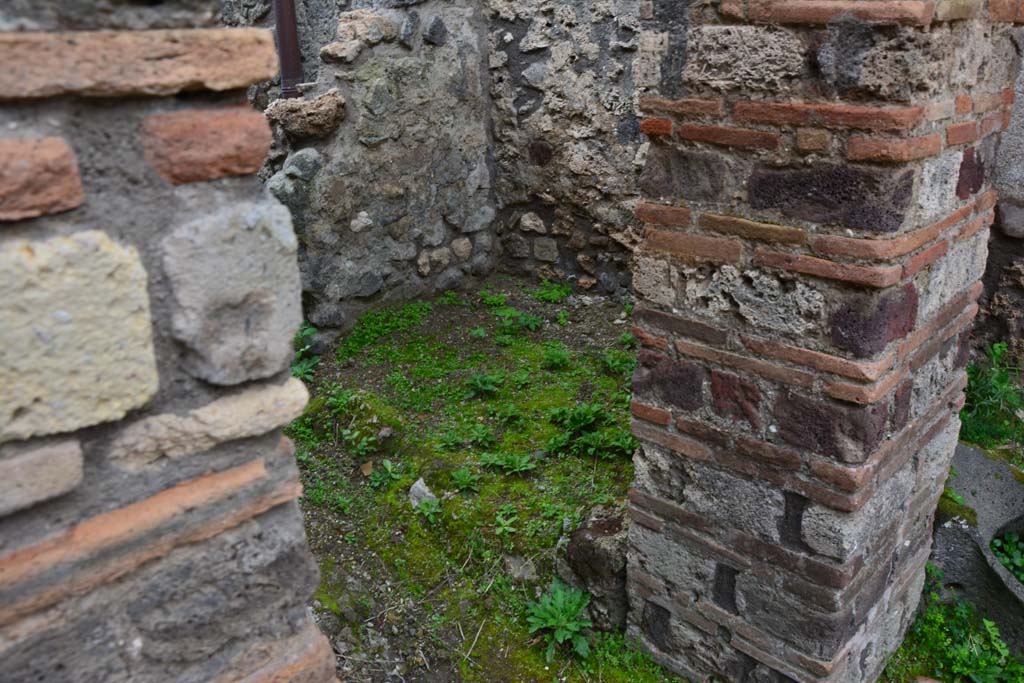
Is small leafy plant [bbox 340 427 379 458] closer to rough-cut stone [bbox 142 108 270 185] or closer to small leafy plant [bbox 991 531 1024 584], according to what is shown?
small leafy plant [bbox 991 531 1024 584]

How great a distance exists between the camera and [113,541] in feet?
3.60

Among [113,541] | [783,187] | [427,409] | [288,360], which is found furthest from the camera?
[427,409]

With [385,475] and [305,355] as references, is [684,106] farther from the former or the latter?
[305,355]

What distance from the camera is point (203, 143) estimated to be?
1083mm

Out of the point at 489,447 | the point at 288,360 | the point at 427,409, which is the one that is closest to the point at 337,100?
the point at 427,409

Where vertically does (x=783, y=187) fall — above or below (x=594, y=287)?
above

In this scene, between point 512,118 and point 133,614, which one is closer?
point 133,614

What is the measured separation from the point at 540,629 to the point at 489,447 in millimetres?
982

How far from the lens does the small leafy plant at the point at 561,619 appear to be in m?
2.82

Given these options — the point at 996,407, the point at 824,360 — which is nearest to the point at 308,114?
the point at 824,360

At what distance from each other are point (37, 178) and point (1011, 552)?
347 centimetres

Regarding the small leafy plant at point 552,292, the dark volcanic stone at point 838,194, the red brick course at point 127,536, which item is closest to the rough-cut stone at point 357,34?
the small leafy plant at point 552,292

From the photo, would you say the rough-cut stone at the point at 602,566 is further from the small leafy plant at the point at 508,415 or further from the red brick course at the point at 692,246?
the red brick course at the point at 692,246

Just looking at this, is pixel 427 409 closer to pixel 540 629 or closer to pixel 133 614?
pixel 540 629
